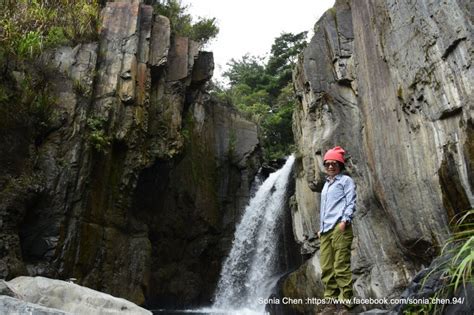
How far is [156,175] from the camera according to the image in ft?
48.7

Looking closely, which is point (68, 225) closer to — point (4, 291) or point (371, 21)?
point (4, 291)

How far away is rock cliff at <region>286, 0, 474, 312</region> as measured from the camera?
773 cm

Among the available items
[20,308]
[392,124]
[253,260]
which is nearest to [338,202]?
→ [20,308]

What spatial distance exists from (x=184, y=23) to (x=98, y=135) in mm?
8689

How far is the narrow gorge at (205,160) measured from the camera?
8.52 metres

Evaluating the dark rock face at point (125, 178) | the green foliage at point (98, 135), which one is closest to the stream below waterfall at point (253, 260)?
the dark rock face at point (125, 178)

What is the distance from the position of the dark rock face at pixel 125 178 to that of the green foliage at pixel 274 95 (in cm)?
881

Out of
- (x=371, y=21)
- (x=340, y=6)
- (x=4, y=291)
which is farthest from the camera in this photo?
(x=340, y=6)

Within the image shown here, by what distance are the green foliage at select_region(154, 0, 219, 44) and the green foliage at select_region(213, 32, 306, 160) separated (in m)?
6.93

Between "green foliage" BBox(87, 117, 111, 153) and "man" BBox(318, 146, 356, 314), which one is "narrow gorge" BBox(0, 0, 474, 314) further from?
"man" BBox(318, 146, 356, 314)

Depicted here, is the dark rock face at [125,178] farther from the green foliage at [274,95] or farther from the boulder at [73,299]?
the green foliage at [274,95]

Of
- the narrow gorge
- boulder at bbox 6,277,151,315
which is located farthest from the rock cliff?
boulder at bbox 6,277,151,315

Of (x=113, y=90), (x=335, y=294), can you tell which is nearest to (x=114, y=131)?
(x=113, y=90)

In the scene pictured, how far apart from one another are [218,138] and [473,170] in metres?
13.9
